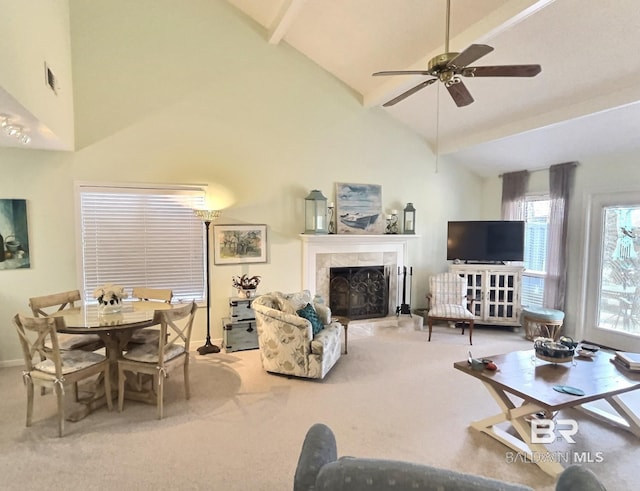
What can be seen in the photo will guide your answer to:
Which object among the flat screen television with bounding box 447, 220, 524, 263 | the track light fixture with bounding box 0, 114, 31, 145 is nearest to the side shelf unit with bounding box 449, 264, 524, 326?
the flat screen television with bounding box 447, 220, 524, 263

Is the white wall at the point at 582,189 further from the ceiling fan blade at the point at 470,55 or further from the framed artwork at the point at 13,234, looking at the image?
the framed artwork at the point at 13,234

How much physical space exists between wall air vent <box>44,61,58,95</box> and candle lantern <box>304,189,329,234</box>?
10.1ft

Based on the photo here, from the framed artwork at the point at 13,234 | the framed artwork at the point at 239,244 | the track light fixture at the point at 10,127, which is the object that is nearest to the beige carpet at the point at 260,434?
the framed artwork at the point at 13,234

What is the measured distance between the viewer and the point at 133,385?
11.2ft

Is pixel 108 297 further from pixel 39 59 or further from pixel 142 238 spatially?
pixel 39 59

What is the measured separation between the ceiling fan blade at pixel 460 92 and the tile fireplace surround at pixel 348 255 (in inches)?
104

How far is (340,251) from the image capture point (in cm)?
544

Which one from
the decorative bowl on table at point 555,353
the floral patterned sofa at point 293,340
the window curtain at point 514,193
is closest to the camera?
the decorative bowl on table at point 555,353

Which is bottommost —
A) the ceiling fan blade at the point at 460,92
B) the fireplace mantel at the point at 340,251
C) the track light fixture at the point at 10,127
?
the fireplace mantel at the point at 340,251

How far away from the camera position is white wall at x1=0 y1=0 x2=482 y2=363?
413cm

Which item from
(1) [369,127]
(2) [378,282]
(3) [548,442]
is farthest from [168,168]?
(3) [548,442]

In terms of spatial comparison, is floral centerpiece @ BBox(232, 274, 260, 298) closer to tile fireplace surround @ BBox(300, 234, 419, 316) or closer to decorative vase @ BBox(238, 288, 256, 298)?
decorative vase @ BBox(238, 288, 256, 298)

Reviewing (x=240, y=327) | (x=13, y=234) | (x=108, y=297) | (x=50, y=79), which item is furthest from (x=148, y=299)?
(x=50, y=79)

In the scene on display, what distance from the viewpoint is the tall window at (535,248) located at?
5.64 meters
